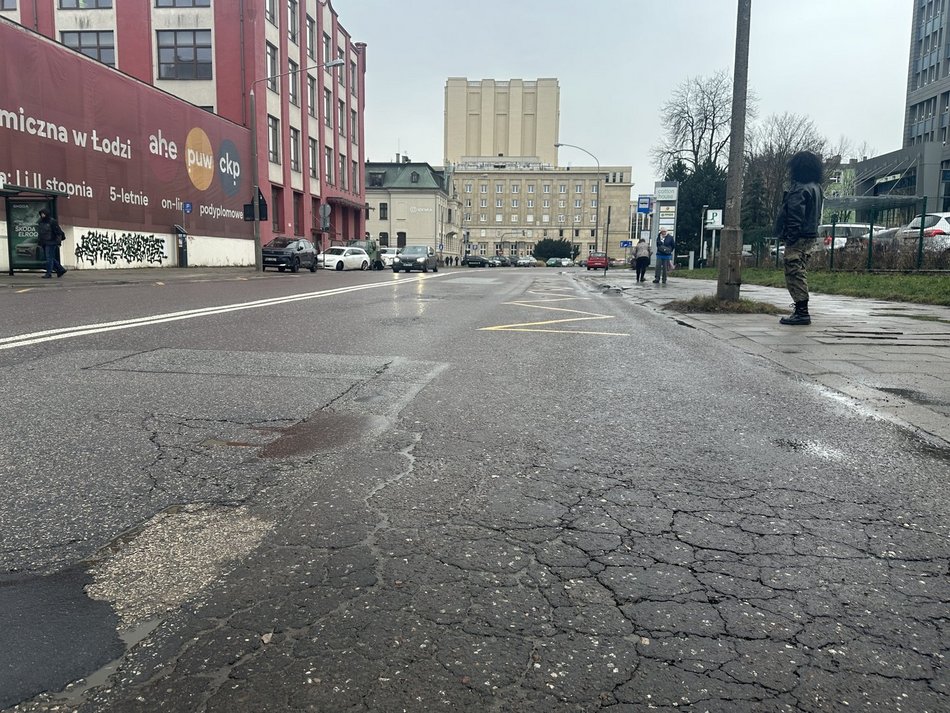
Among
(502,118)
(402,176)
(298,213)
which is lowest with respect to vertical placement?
(298,213)

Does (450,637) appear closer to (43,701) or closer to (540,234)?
(43,701)

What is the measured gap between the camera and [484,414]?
14.2 ft

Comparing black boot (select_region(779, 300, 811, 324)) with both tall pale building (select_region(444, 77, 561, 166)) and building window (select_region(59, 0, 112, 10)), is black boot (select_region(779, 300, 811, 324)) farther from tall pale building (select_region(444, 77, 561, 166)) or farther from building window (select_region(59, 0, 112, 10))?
tall pale building (select_region(444, 77, 561, 166))

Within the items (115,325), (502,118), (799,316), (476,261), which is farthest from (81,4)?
(502,118)

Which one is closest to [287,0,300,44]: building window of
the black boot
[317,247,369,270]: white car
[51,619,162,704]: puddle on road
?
[317,247,369,270]: white car

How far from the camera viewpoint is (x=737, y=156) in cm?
1148

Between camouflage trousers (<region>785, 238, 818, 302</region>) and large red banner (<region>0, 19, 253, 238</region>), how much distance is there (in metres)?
21.8

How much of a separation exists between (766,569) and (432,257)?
129 ft

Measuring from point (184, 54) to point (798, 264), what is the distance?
1541 inches

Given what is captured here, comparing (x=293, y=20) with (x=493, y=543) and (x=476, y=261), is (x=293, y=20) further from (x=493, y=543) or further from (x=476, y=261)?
(x=493, y=543)

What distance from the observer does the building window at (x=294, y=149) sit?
45438 millimetres

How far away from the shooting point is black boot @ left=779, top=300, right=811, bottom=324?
32.8ft

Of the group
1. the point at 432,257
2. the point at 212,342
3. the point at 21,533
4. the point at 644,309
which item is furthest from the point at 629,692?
the point at 432,257

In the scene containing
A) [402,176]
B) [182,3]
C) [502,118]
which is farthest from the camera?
[502,118]
